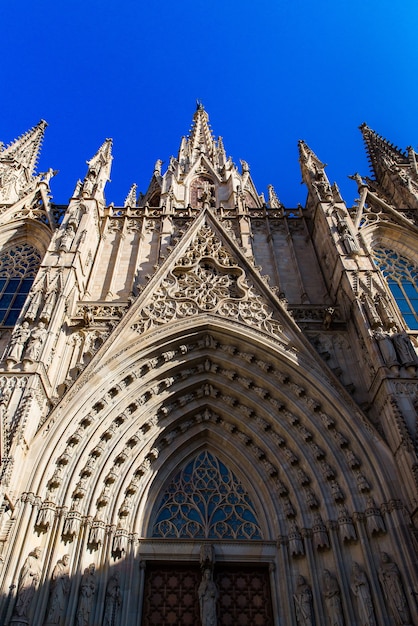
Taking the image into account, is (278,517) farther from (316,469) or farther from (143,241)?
(143,241)

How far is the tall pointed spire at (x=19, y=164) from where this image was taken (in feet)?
65.1

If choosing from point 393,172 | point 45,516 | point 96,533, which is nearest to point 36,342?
point 45,516

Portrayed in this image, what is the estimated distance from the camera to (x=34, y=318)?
1106cm

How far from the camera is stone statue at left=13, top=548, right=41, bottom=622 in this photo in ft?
24.4

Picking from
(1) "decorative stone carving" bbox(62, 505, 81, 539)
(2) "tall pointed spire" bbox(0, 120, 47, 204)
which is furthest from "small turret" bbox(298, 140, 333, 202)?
(1) "decorative stone carving" bbox(62, 505, 81, 539)

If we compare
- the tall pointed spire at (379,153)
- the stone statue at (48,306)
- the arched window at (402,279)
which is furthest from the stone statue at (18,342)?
the tall pointed spire at (379,153)

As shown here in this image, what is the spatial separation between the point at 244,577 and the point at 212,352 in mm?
5093

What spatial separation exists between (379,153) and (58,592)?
22.9 meters

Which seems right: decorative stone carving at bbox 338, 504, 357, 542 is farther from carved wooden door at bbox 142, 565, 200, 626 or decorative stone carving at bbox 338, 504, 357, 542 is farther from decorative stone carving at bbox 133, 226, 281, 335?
decorative stone carving at bbox 133, 226, 281, 335

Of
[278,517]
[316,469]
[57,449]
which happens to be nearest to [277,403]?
[316,469]

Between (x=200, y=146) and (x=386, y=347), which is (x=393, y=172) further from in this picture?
(x=200, y=146)

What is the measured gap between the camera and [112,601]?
8.51 m

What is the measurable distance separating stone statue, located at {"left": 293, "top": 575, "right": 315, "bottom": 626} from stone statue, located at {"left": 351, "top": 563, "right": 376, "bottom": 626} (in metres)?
0.84

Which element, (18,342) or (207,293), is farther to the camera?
(207,293)
